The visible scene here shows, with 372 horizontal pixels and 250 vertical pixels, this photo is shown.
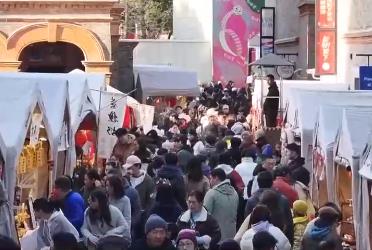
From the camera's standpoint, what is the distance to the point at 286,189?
1273 centimetres

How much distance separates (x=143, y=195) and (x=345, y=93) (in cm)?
518

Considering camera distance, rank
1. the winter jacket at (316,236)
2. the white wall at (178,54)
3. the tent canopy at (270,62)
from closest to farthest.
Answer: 1. the winter jacket at (316,236)
2. the tent canopy at (270,62)
3. the white wall at (178,54)

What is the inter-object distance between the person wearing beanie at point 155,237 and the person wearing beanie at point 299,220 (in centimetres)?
251

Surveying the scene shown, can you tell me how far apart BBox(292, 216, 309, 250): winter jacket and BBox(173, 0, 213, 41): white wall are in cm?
4729

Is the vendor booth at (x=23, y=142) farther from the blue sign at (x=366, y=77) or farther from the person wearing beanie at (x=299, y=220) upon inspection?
the blue sign at (x=366, y=77)

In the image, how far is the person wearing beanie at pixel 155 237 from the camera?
8.97 m

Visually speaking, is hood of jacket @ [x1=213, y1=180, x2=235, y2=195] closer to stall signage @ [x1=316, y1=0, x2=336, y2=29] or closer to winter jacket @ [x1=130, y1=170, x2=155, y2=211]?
winter jacket @ [x1=130, y1=170, x2=155, y2=211]

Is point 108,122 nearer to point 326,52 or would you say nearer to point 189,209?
point 189,209

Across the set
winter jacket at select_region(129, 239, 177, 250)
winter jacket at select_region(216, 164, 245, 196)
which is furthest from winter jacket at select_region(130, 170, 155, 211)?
winter jacket at select_region(129, 239, 177, 250)

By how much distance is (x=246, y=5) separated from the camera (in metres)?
45.0

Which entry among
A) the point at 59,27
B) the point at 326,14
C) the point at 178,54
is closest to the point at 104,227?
the point at 326,14

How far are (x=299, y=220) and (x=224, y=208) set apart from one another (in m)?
1.09

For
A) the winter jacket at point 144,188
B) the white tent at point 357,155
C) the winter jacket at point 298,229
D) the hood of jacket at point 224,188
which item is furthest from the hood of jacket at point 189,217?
the winter jacket at point 144,188

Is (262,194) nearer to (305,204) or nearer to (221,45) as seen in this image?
(305,204)
